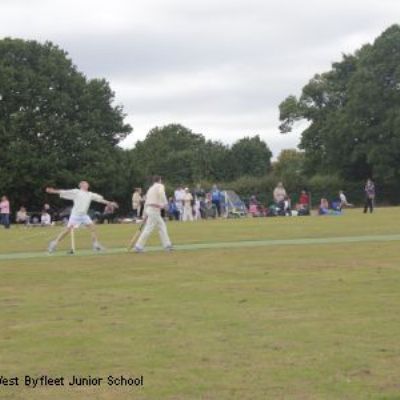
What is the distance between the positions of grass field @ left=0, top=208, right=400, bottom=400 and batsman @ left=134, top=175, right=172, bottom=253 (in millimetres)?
2356

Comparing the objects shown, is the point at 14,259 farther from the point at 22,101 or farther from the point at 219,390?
the point at 22,101

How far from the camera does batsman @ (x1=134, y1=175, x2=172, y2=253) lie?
64.8 feet

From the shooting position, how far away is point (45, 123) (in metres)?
63.9

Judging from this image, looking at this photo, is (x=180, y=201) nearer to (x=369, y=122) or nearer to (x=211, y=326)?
(x=369, y=122)

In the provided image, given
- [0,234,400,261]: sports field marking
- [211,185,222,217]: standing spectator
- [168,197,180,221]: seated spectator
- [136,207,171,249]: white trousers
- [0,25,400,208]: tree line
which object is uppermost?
[0,25,400,208]: tree line

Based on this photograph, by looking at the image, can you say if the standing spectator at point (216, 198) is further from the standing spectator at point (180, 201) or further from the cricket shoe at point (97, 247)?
the cricket shoe at point (97, 247)

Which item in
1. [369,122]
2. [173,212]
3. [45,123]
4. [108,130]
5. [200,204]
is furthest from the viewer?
[369,122]

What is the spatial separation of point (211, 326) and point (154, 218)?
10836mm

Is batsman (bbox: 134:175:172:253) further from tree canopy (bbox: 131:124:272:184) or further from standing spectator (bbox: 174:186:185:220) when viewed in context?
tree canopy (bbox: 131:124:272:184)

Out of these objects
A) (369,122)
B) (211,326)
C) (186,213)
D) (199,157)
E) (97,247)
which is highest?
(199,157)

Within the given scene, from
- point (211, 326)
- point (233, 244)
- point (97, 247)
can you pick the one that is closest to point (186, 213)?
point (233, 244)

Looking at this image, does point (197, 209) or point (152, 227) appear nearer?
point (152, 227)

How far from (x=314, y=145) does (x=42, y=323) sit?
238 feet

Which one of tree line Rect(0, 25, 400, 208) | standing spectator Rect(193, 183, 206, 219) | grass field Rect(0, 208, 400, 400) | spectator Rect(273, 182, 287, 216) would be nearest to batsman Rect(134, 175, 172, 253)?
grass field Rect(0, 208, 400, 400)
